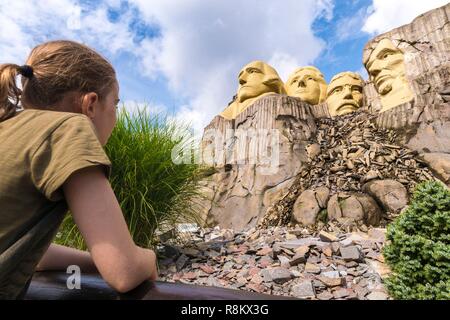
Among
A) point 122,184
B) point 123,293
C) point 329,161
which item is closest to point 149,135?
point 122,184

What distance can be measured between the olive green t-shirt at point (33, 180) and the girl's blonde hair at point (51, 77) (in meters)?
0.17

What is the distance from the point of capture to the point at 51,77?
822mm

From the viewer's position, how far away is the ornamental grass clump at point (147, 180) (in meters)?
3.62

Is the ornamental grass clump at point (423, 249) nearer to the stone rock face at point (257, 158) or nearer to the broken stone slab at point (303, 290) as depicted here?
the broken stone slab at point (303, 290)

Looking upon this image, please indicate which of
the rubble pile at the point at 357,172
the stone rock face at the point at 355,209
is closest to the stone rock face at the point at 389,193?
the rubble pile at the point at 357,172

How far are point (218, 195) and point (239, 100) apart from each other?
2980 millimetres

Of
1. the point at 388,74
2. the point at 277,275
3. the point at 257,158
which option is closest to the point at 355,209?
the point at 277,275

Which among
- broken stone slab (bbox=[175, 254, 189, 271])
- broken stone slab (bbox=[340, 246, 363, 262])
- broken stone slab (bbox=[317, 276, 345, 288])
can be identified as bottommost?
broken stone slab (bbox=[317, 276, 345, 288])

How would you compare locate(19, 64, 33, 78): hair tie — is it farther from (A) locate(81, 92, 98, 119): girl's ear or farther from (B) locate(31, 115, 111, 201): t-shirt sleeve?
(B) locate(31, 115, 111, 201): t-shirt sleeve

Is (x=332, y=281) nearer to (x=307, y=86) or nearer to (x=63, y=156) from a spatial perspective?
(x=63, y=156)

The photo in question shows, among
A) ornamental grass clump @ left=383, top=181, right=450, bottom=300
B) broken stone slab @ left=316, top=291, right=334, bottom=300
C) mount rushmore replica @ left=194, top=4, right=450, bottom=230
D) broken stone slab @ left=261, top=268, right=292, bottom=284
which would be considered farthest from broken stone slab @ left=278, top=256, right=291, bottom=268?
mount rushmore replica @ left=194, top=4, right=450, bottom=230

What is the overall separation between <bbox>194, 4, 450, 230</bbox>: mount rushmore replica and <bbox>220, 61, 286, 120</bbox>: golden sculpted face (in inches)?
1.5

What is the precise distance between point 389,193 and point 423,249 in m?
2.89

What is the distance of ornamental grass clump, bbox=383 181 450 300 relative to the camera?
252cm
